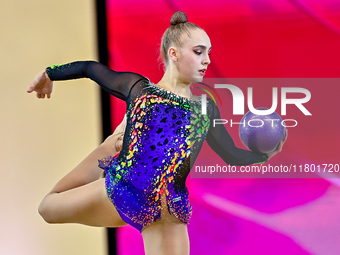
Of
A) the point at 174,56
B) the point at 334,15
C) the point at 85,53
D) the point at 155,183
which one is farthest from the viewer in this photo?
the point at 85,53

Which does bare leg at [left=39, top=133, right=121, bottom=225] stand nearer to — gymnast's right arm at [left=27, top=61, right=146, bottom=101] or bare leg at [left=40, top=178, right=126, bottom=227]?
bare leg at [left=40, top=178, right=126, bottom=227]

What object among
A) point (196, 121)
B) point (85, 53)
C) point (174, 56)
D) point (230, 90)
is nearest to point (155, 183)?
point (196, 121)

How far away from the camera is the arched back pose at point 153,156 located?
67.9 inches

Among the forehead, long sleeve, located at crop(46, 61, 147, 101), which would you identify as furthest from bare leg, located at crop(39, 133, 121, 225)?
the forehead

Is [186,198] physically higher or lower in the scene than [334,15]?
lower

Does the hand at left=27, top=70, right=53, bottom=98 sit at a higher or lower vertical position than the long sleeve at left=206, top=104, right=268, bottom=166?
higher

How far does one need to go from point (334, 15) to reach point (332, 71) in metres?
A: 0.38

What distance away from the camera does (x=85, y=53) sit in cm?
296

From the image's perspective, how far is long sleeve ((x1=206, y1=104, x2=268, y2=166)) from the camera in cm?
193

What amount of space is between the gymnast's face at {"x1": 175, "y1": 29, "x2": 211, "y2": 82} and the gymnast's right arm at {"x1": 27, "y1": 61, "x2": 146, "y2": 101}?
20cm

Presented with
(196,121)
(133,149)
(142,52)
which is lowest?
(133,149)

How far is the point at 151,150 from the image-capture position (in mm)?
1719

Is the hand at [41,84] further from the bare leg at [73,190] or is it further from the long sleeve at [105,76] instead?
the bare leg at [73,190]

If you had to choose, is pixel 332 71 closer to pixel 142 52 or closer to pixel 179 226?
pixel 142 52
